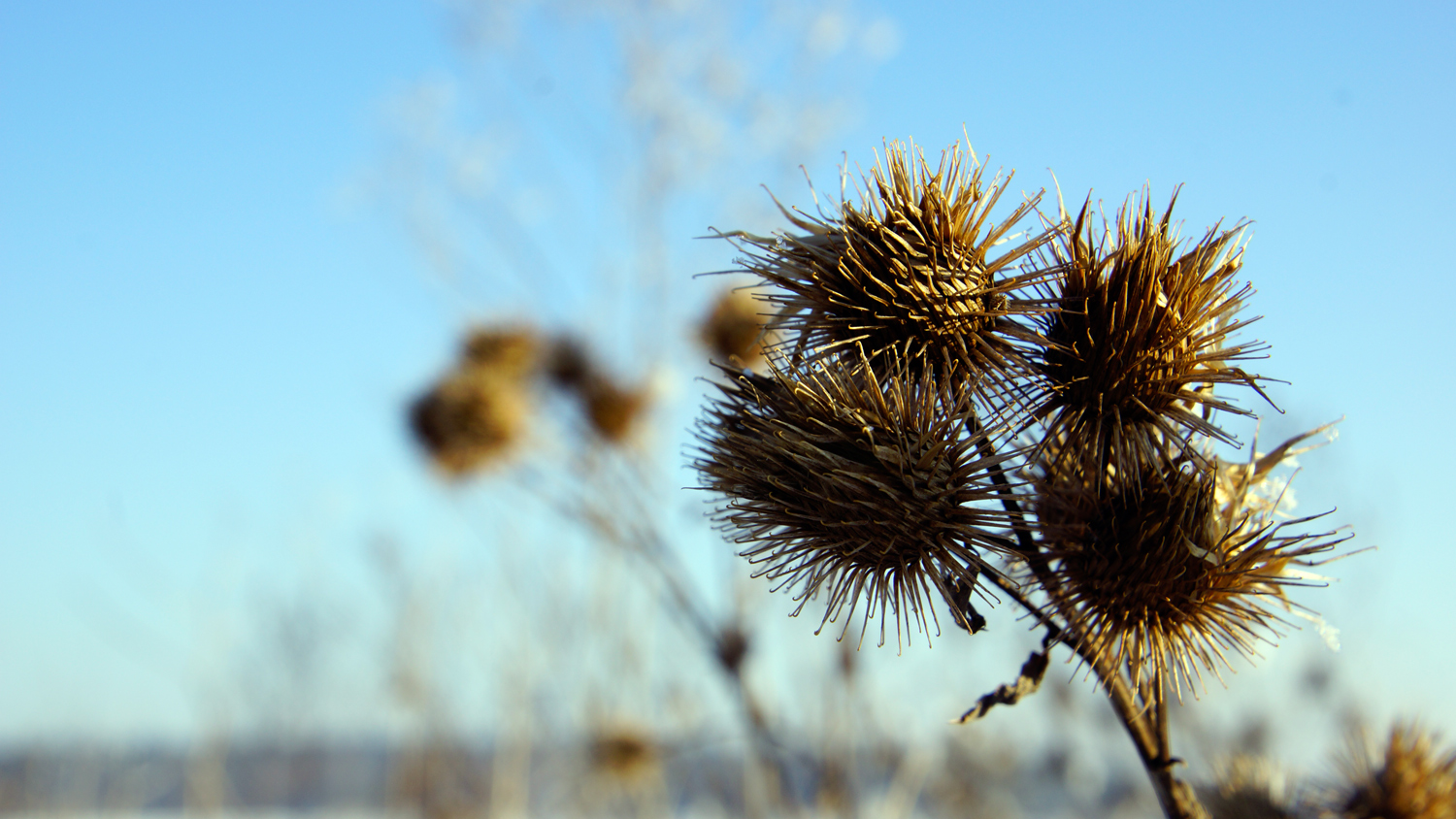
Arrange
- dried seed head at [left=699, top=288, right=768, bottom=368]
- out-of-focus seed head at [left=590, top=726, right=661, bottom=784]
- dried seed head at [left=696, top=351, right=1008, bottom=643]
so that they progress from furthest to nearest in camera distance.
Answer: out-of-focus seed head at [left=590, top=726, right=661, bottom=784], dried seed head at [left=699, top=288, right=768, bottom=368], dried seed head at [left=696, top=351, right=1008, bottom=643]

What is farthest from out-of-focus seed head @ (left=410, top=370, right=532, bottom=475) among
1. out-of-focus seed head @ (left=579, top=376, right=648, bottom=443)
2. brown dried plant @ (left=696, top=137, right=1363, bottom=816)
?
brown dried plant @ (left=696, top=137, right=1363, bottom=816)

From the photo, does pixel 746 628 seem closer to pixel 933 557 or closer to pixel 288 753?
pixel 933 557

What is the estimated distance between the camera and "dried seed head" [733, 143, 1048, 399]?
3.95 feet

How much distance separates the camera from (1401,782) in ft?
5.09

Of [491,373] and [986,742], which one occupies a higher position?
[491,373]

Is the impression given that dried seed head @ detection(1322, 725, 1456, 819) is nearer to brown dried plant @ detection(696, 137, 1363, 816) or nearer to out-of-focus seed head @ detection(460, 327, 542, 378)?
brown dried plant @ detection(696, 137, 1363, 816)

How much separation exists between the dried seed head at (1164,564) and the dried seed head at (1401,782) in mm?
622

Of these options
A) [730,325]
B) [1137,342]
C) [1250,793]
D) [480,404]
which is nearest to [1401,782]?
[1250,793]

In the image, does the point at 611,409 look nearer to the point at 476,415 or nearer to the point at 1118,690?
the point at 476,415

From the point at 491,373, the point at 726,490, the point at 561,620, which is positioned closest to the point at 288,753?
the point at 561,620

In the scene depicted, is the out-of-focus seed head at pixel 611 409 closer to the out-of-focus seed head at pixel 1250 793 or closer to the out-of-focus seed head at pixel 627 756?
the out-of-focus seed head at pixel 627 756

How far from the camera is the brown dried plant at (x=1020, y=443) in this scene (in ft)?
3.71

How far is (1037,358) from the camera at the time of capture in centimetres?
122

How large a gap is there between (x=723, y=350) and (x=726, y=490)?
2.53m
